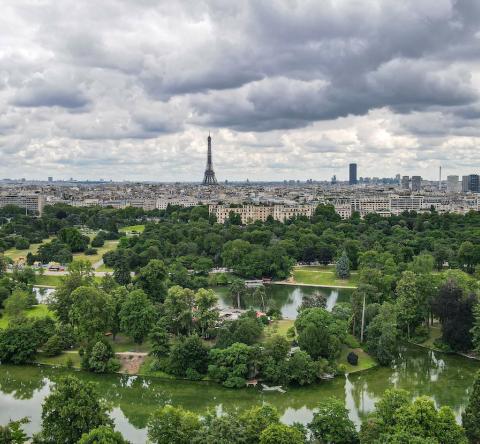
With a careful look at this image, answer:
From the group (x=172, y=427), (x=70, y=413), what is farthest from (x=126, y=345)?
(x=172, y=427)

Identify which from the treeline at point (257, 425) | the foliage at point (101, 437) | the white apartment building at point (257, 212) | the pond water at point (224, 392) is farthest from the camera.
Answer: the white apartment building at point (257, 212)

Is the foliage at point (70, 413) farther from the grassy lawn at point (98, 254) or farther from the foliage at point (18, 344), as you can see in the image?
the grassy lawn at point (98, 254)

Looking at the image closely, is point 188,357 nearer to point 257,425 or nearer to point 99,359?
point 99,359

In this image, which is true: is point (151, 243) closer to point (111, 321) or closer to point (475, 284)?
point (111, 321)

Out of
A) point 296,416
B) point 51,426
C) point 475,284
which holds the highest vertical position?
point 475,284

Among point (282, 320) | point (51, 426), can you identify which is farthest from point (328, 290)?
point (51, 426)

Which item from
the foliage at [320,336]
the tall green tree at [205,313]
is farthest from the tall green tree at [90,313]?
the foliage at [320,336]

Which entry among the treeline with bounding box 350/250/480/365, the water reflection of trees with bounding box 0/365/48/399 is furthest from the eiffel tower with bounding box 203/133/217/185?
the water reflection of trees with bounding box 0/365/48/399
